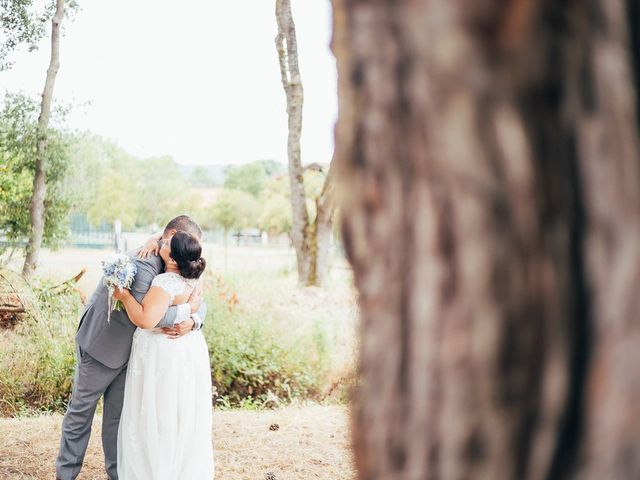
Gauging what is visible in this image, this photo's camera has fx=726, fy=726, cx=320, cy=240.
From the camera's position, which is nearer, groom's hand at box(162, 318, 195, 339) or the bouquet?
the bouquet

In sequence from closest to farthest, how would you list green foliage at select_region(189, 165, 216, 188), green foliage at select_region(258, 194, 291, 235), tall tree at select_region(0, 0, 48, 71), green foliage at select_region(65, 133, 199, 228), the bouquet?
the bouquet < tall tree at select_region(0, 0, 48, 71) < green foliage at select_region(65, 133, 199, 228) < green foliage at select_region(258, 194, 291, 235) < green foliage at select_region(189, 165, 216, 188)

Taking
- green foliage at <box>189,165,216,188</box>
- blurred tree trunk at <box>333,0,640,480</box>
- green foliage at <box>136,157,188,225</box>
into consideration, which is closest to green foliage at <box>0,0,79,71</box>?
blurred tree trunk at <box>333,0,640,480</box>

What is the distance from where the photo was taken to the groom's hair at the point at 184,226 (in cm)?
404

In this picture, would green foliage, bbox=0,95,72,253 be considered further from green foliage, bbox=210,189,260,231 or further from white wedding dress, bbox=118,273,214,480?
green foliage, bbox=210,189,260,231

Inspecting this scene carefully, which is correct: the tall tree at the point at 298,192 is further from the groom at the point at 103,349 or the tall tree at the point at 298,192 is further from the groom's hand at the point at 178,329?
the groom's hand at the point at 178,329

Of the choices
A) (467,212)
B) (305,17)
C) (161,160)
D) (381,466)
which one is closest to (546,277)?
(467,212)

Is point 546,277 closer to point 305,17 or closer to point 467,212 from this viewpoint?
point 467,212

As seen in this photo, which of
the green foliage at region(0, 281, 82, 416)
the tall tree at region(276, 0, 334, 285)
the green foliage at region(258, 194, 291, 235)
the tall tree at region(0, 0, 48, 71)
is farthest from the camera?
the green foliage at region(258, 194, 291, 235)

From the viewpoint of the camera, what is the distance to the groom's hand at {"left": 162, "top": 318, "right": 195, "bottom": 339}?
159 inches

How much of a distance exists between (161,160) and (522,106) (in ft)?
186

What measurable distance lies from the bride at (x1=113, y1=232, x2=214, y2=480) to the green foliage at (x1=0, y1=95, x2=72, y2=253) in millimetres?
10207

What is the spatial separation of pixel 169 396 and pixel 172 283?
0.65m

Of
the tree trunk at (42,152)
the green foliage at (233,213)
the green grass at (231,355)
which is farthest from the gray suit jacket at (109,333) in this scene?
the green foliage at (233,213)

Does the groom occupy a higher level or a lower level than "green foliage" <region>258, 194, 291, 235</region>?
lower
